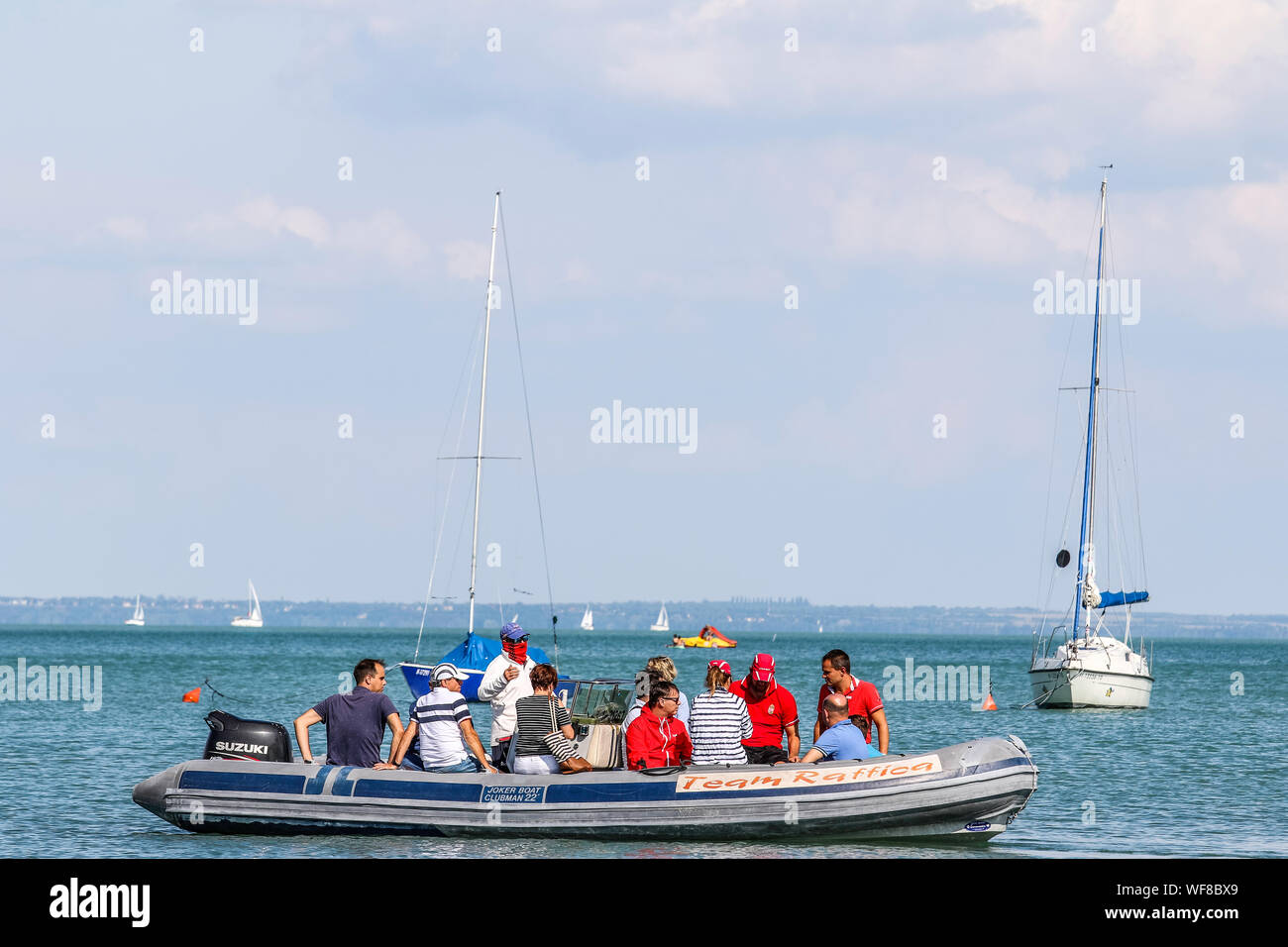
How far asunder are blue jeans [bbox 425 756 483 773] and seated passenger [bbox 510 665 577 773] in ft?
1.57

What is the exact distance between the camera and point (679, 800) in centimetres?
1602

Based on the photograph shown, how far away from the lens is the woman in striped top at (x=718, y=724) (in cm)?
1554

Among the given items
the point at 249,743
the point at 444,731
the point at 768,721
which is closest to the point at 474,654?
the point at 249,743

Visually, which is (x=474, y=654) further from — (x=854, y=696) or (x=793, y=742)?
(x=854, y=696)

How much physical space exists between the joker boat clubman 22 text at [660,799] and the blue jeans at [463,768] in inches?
3.2

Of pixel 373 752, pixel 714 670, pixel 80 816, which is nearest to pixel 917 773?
pixel 714 670

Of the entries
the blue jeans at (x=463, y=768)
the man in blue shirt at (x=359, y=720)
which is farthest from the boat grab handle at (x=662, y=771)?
the man in blue shirt at (x=359, y=720)

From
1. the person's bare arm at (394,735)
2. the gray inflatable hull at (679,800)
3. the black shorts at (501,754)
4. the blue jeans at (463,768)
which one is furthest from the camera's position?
the black shorts at (501,754)

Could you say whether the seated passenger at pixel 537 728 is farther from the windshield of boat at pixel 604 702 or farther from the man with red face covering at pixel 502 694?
the windshield of boat at pixel 604 702

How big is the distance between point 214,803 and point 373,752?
6.77ft

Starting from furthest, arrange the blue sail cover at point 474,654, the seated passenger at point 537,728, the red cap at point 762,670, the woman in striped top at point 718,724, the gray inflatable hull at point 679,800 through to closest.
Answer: the blue sail cover at point 474,654 → the seated passenger at point 537,728 → the gray inflatable hull at point 679,800 → the red cap at point 762,670 → the woman in striped top at point 718,724

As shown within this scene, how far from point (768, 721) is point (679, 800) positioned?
1.28 metres

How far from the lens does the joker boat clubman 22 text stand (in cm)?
1592
